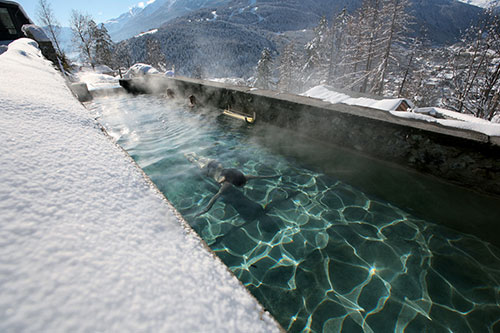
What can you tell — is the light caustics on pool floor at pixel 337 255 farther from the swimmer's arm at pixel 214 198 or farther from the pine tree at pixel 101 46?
the pine tree at pixel 101 46

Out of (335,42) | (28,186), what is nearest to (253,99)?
(28,186)

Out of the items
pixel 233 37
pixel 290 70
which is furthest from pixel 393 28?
pixel 233 37

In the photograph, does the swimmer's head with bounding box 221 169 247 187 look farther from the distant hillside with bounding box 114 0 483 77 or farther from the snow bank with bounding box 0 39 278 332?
the distant hillside with bounding box 114 0 483 77

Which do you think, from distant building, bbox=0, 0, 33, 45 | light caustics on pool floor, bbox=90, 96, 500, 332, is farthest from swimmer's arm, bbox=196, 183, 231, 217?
distant building, bbox=0, 0, 33, 45

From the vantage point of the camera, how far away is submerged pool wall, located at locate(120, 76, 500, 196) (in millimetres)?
3145

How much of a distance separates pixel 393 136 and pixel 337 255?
100 inches

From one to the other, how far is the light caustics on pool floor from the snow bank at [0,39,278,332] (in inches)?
60.6

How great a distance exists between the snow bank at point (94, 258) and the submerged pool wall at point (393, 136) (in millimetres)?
3983

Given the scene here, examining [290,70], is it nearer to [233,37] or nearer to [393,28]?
[393,28]

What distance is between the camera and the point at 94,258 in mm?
981

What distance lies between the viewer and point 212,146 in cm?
602

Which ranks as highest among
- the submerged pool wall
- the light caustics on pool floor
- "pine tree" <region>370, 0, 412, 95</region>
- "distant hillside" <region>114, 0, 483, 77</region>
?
"distant hillside" <region>114, 0, 483, 77</region>

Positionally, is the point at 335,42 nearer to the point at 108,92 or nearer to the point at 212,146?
the point at 108,92

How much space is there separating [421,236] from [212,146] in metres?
4.88
